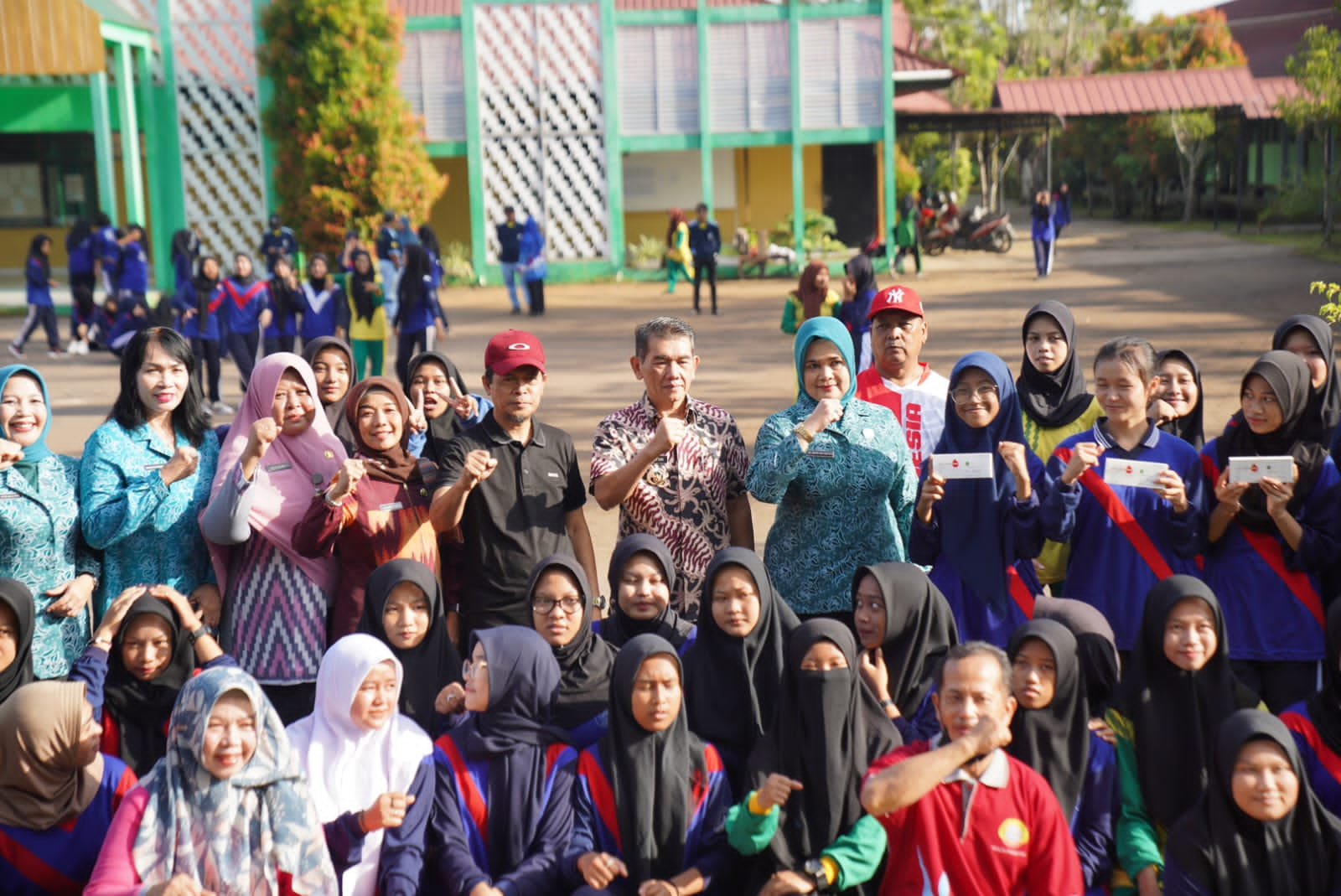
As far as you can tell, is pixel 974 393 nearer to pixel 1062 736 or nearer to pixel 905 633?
pixel 905 633

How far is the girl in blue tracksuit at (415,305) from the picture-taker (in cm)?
1300

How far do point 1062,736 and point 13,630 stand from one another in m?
2.99

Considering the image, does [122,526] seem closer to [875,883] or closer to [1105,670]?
[875,883]

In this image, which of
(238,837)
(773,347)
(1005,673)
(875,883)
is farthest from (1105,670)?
(773,347)

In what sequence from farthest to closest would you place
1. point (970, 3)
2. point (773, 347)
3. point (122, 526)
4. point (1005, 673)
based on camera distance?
1. point (970, 3)
2. point (773, 347)
3. point (122, 526)
4. point (1005, 673)

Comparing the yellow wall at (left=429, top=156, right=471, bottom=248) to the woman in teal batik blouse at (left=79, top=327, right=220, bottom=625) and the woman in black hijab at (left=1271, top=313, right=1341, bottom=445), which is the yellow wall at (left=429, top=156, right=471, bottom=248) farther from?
the woman in black hijab at (left=1271, top=313, right=1341, bottom=445)

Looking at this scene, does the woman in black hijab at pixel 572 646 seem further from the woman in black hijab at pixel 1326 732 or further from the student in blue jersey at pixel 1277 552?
the student in blue jersey at pixel 1277 552

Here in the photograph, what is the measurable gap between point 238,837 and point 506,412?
64.2 inches

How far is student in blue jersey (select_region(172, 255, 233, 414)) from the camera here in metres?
12.7

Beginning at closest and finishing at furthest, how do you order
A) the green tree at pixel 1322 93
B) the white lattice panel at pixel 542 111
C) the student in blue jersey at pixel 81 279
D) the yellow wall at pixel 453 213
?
the green tree at pixel 1322 93 → the student in blue jersey at pixel 81 279 → the white lattice panel at pixel 542 111 → the yellow wall at pixel 453 213

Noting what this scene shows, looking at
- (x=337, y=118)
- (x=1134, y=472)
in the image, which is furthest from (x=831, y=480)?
(x=337, y=118)

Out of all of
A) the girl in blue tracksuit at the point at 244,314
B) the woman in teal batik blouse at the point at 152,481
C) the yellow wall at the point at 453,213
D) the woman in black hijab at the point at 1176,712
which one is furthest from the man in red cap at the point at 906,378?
the yellow wall at the point at 453,213

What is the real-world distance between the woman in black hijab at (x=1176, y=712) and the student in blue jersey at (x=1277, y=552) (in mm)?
680

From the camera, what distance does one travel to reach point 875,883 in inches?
148
